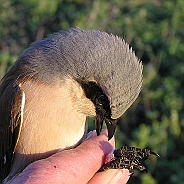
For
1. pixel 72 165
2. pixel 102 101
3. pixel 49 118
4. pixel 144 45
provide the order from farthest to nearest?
pixel 144 45
pixel 102 101
pixel 49 118
pixel 72 165

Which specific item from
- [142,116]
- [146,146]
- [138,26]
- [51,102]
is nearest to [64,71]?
[51,102]

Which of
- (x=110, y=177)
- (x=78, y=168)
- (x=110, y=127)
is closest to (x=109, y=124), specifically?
(x=110, y=127)

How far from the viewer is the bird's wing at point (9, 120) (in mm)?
3396

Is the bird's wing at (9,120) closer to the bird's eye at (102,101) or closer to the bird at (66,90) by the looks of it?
the bird at (66,90)

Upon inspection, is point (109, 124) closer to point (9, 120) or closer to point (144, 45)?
point (9, 120)

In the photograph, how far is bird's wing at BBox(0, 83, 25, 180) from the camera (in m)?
3.40

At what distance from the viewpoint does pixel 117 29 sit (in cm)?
819

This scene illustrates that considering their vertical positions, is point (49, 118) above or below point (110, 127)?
above

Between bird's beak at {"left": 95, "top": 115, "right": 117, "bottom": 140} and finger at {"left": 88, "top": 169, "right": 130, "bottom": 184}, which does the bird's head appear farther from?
finger at {"left": 88, "top": 169, "right": 130, "bottom": 184}

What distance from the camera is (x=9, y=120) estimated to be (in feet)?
11.6

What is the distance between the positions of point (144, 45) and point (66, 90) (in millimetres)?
4683

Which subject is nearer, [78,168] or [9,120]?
[78,168]

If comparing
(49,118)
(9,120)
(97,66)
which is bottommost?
(9,120)

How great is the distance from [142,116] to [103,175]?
11.6ft
